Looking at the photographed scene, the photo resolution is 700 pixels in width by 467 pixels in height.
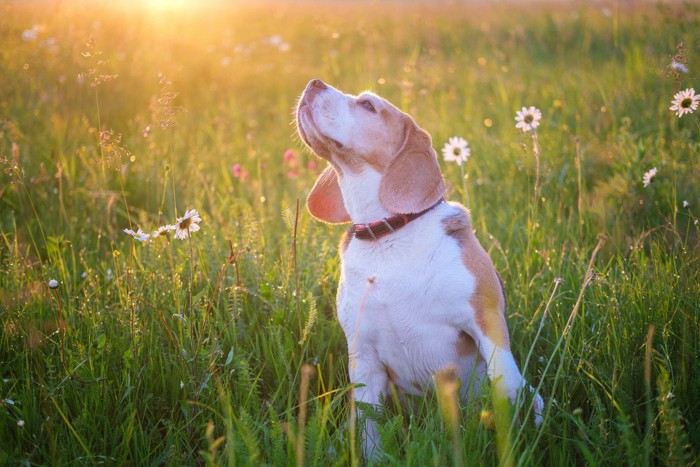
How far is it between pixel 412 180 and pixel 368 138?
1.04 ft

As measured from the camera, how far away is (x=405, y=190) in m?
2.68

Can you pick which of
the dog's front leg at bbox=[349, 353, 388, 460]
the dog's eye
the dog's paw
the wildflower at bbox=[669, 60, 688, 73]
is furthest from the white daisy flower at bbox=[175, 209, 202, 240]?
the wildflower at bbox=[669, 60, 688, 73]

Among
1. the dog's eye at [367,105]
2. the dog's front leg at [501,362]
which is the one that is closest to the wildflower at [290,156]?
the dog's eye at [367,105]

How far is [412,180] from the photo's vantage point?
2.71m

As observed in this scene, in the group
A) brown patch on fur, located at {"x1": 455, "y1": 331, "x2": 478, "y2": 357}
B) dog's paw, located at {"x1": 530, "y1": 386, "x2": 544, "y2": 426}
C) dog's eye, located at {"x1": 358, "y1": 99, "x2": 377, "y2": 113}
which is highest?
dog's eye, located at {"x1": 358, "y1": 99, "x2": 377, "y2": 113}

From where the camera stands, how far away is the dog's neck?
9.23 feet

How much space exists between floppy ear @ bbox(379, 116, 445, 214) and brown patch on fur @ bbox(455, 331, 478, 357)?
57 cm

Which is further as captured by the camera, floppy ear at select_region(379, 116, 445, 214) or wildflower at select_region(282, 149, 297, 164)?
wildflower at select_region(282, 149, 297, 164)

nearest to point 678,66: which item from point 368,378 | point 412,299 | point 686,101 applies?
point 686,101

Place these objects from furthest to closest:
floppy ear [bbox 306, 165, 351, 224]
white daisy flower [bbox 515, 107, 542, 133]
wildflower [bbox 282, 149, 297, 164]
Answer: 1. wildflower [bbox 282, 149, 297, 164]
2. white daisy flower [bbox 515, 107, 542, 133]
3. floppy ear [bbox 306, 165, 351, 224]

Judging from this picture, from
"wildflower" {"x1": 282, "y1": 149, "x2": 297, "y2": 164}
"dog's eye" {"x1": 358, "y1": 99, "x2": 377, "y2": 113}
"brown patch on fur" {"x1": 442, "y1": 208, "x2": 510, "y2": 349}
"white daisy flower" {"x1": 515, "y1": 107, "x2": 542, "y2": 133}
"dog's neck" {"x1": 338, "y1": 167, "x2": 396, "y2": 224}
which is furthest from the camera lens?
"wildflower" {"x1": 282, "y1": 149, "x2": 297, "y2": 164}

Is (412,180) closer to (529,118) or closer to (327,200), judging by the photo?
(327,200)

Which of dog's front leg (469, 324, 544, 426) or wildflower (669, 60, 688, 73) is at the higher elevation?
wildflower (669, 60, 688, 73)

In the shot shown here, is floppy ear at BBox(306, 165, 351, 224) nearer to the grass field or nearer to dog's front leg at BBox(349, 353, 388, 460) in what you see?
the grass field
